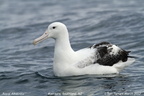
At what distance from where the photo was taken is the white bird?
39.3 feet

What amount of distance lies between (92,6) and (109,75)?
13.3 m

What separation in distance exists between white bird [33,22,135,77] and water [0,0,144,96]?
0.21 m

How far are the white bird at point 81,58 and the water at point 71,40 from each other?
214 mm

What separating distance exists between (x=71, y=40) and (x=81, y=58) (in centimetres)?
573

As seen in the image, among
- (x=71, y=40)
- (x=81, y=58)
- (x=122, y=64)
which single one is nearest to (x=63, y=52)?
(x=81, y=58)

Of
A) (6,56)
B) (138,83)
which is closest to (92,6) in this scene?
(6,56)

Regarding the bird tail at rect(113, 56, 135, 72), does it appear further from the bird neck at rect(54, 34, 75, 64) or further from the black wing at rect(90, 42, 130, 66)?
the bird neck at rect(54, 34, 75, 64)

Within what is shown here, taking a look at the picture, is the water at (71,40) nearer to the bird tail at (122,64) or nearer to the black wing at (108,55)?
the bird tail at (122,64)

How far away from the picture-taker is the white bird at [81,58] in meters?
12.0

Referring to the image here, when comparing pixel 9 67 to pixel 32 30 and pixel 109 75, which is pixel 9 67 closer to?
pixel 109 75

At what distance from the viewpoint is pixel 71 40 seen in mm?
17781

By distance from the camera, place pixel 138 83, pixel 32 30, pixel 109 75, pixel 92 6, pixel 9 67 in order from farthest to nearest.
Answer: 1. pixel 92 6
2. pixel 32 30
3. pixel 9 67
4. pixel 109 75
5. pixel 138 83

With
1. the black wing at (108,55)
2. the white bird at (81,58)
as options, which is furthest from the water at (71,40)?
the black wing at (108,55)

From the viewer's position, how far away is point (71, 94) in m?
10.7
